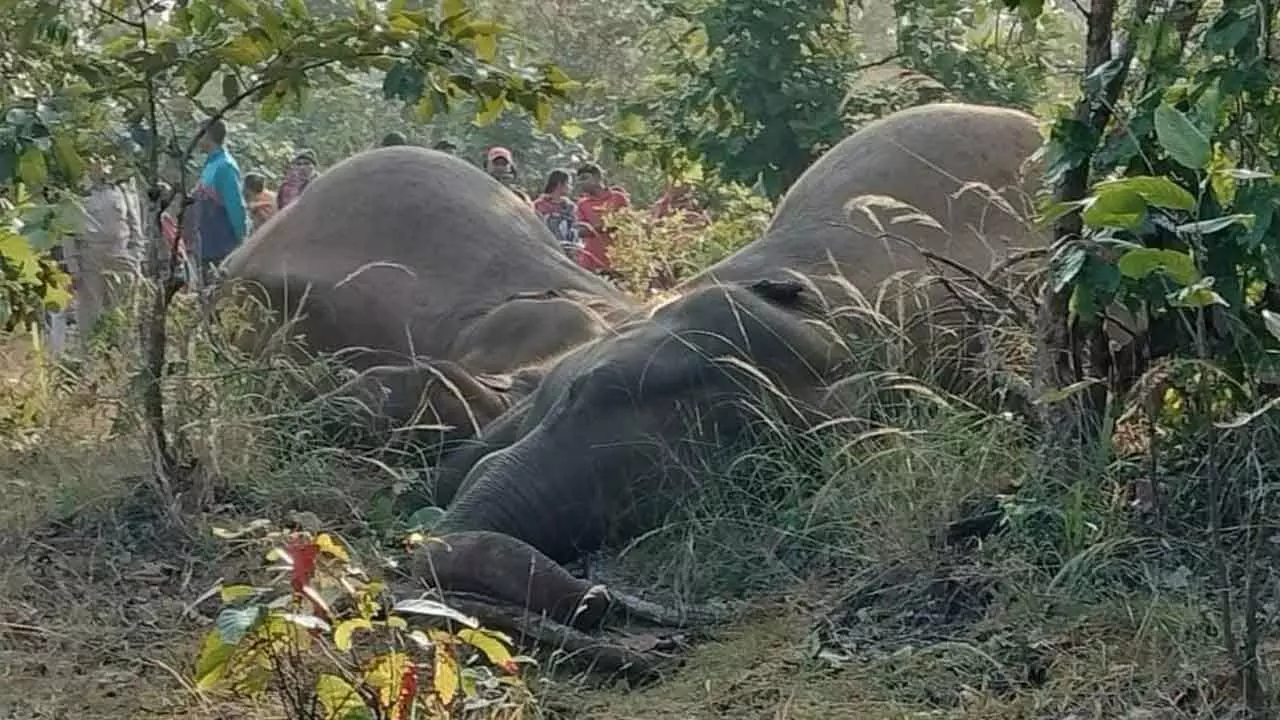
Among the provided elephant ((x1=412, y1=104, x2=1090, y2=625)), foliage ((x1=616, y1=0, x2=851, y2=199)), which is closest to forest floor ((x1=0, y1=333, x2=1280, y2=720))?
elephant ((x1=412, y1=104, x2=1090, y2=625))

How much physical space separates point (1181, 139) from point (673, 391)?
2.52 meters

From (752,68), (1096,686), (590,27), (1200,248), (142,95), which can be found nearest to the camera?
(1200,248)

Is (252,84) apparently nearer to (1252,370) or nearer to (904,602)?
(904,602)

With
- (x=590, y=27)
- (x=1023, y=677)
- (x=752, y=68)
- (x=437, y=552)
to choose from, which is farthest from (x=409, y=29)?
(x=590, y=27)

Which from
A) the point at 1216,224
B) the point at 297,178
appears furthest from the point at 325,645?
the point at 297,178

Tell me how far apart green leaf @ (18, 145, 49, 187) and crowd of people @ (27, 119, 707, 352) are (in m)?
0.28

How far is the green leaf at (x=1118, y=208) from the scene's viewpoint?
344 cm

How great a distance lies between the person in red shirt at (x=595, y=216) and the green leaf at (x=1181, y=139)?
23.8 ft

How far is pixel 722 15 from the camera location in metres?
10.1

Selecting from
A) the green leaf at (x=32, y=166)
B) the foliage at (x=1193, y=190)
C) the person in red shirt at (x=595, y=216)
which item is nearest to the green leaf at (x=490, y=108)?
the green leaf at (x=32, y=166)

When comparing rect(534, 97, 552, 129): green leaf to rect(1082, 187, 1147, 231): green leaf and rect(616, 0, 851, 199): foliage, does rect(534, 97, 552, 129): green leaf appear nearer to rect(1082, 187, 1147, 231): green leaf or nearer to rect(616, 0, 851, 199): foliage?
rect(1082, 187, 1147, 231): green leaf

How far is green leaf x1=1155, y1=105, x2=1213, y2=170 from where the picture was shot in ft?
11.5

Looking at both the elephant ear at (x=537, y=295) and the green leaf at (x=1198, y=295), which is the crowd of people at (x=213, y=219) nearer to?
the elephant ear at (x=537, y=295)

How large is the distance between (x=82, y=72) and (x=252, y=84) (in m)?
0.48
